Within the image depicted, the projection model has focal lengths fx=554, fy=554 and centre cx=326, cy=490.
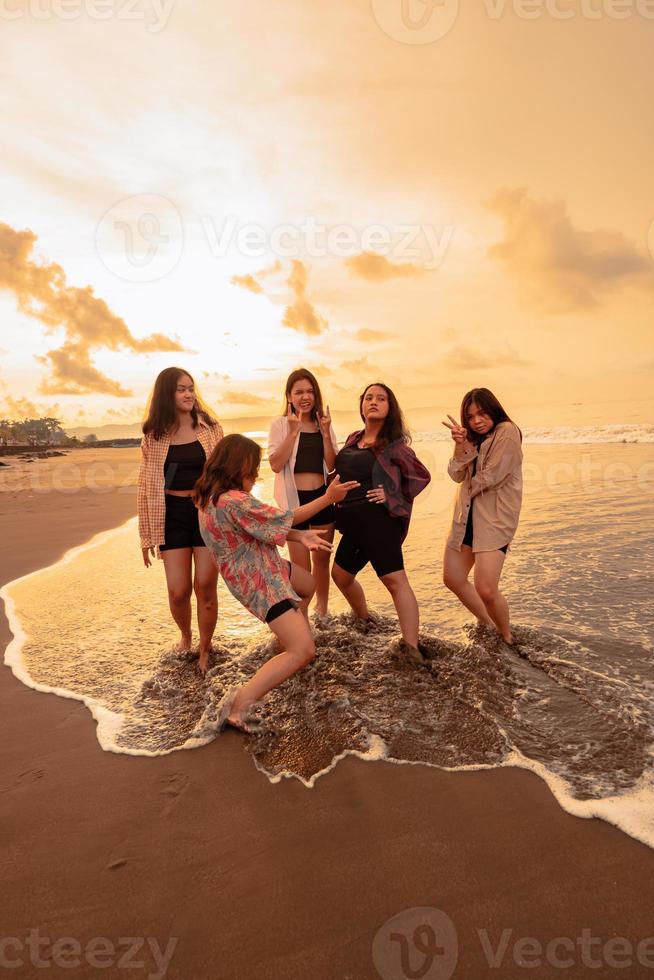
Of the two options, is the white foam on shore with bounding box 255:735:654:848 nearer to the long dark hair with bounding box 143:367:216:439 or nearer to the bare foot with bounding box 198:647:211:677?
the bare foot with bounding box 198:647:211:677

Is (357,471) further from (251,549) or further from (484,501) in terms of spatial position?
(251,549)

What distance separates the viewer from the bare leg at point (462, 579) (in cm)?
461

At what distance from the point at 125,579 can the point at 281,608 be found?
401 centimetres

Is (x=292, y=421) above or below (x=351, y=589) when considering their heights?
above

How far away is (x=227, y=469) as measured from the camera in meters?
3.39

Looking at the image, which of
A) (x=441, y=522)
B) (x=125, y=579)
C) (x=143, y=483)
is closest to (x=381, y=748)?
(x=143, y=483)

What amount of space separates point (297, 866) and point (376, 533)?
246cm

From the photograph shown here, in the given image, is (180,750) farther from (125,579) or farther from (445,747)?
(125,579)

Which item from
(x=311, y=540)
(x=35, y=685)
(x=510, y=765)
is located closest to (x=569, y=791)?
(x=510, y=765)

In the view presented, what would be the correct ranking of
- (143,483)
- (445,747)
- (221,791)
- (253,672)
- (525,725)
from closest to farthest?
(221,791), (445,747), (525,725), (253,672), (143,483)

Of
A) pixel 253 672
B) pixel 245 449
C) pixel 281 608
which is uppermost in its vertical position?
pixel 245 449

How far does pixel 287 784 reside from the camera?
277 cm

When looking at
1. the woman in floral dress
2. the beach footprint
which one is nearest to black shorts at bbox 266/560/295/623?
the woman in floral dress

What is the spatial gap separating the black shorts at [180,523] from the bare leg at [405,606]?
5.03 ft
